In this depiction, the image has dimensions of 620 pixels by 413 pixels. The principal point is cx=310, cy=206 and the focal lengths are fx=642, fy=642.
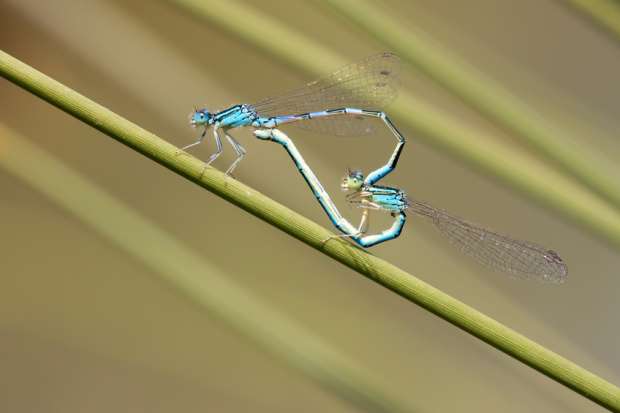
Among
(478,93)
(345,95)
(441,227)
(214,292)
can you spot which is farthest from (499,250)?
(214,292)

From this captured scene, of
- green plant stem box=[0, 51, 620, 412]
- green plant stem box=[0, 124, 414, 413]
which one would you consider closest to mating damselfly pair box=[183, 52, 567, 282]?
green plant stem box=[0, 124, 414, 413]

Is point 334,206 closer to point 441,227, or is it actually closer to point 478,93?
point 441,227

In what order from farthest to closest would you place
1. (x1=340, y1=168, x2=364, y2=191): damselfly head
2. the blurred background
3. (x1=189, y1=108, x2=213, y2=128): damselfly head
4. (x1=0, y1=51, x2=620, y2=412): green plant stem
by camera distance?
the blurred background
(x1=189, y1=108, x2=213, y2=128): damselfly head
(x1=340, y1=168, x2=364, y2=191): damselfly head
(x1=0, y1=51, x2=620, y2=412): green plant stem

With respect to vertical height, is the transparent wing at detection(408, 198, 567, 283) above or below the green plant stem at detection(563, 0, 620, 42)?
below

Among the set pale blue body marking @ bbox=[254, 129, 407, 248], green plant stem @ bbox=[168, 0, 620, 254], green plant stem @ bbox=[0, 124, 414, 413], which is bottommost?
green plant stem @ bbox=[0, 124, 414, 413]

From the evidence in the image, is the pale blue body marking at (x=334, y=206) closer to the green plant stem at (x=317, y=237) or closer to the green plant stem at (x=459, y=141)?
the green plant stem at (x=459, y=141)

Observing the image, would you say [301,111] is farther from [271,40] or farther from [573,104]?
[573,104]

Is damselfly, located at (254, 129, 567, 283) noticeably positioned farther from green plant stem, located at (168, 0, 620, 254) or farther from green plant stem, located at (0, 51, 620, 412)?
green plant stem, located at (0, 51, 620, 412)
